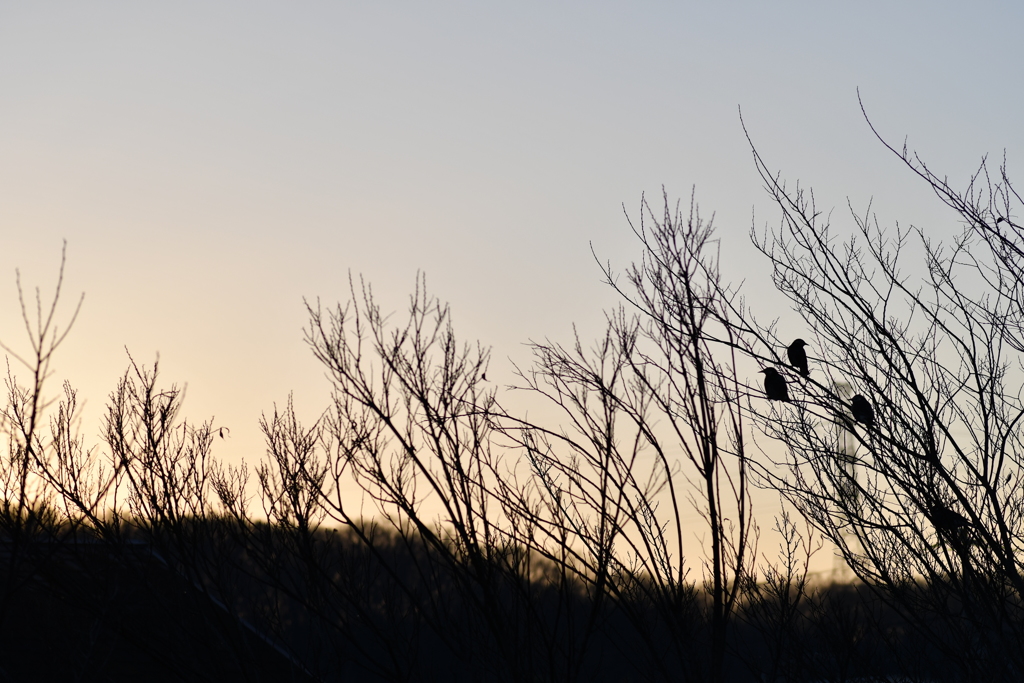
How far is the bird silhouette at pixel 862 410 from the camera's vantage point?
18.2 feet

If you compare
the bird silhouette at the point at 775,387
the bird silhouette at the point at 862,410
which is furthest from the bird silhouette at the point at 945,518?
the bird silhouette at the point at 775,387

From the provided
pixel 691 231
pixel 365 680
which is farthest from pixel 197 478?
pixel 365 680

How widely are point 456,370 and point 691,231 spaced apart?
1975mm

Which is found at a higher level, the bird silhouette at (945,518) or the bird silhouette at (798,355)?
the bird silhouette at (798,355)

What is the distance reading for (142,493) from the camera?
6.91 meters

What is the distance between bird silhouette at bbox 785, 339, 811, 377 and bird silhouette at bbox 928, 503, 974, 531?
1167mm

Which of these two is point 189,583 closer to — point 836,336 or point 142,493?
point 142,493

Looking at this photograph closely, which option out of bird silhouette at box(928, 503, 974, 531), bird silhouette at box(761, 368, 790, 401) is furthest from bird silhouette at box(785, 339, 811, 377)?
bird silhouette at box(928, 503, 974, 531)

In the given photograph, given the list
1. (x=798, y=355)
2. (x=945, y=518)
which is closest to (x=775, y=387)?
(x=798, y=355)

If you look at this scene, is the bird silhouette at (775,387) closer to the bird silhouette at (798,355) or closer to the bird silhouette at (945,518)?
the bird silhouette at (798,355)

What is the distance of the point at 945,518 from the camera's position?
18.0ft

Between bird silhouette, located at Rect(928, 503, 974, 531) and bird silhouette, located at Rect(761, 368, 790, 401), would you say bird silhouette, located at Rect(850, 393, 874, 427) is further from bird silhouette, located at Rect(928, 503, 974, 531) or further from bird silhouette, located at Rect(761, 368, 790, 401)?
bird silhouette, located at Rect(928, 503, 974, 531)

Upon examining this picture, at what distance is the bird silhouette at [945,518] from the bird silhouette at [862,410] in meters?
0.66

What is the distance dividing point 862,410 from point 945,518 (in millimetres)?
854
